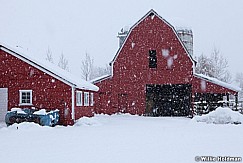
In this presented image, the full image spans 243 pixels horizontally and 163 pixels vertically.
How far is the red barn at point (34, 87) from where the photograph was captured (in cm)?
2347

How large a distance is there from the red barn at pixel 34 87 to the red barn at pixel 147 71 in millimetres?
10916

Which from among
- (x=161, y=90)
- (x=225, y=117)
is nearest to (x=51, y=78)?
(x=225, y=117)

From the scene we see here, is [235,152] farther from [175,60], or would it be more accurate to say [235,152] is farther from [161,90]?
[161,90]

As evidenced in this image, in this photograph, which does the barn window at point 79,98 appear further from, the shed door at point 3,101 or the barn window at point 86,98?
the shed door at point 3,101

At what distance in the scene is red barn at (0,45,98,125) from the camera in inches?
924

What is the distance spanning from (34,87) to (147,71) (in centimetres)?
1311

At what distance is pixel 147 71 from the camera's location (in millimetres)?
34625

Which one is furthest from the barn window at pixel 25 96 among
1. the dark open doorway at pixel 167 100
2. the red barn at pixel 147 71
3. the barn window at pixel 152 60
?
the dark open doorway at pixel 167 100

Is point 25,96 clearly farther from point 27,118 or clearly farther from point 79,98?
point 79,98

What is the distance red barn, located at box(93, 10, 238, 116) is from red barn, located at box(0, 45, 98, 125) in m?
10.9

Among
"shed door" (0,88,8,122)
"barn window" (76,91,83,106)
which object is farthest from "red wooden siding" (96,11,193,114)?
"shed door" (0,88,8,122)

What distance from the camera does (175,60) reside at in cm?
3438

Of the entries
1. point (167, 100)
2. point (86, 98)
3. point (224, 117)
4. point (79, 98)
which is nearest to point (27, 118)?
point (79, 98)

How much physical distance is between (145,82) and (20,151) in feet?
77.7
